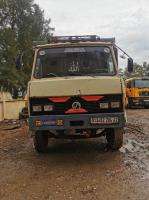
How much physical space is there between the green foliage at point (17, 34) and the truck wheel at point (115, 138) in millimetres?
35163

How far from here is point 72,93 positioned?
9.66 meters

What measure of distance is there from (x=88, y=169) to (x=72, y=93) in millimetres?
1647

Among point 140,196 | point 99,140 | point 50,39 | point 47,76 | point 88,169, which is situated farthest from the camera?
point 99,140

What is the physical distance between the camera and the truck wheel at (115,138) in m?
10.5

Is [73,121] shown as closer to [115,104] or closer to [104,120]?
[104,120]

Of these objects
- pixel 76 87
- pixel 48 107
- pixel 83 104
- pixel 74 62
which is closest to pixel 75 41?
pixel 74 62

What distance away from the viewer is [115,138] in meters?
10.6

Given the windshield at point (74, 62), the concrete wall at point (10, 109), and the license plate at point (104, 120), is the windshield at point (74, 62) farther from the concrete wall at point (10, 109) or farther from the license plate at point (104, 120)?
the concrete wall at point (10, 109)

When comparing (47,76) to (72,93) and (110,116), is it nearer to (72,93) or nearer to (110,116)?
(72,93)

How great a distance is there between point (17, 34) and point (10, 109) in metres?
30.2

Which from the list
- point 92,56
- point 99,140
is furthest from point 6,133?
point 92,56

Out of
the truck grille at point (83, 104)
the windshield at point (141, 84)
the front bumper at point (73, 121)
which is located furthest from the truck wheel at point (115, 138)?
the windshield at point (141, 84)

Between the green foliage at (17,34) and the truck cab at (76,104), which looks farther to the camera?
the green foliage at (17,34)

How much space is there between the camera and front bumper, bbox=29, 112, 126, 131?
9.61 metres
